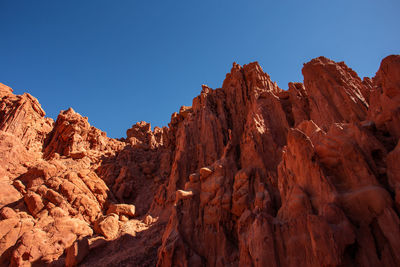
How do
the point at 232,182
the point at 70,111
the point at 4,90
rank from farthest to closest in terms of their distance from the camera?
the point at 70,111, the point at 4,90, the point at 232,182

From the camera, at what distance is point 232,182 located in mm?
21875

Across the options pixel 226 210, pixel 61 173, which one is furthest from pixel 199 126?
pixel 61 173

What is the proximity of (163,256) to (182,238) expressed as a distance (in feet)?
6.47

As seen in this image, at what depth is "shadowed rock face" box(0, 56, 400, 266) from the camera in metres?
11.3

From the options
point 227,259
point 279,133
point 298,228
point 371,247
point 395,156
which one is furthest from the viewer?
point 279,133

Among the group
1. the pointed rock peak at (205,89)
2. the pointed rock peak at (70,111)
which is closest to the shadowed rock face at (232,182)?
the pointed rock peak at (205,89)

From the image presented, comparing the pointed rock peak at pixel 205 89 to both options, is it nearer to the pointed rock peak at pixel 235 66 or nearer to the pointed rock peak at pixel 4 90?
the pointed rock peak at pixel 235 66

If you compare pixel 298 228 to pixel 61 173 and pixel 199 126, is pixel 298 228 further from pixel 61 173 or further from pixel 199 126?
pixel 61 173

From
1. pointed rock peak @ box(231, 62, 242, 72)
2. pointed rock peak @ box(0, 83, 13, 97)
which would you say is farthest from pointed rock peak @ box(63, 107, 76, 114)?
pointed rock peak @ box(231, 62, 242, 72)

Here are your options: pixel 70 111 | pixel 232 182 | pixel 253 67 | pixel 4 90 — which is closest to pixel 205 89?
pixel 253 67

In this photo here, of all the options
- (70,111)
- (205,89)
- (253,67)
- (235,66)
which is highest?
(70,111)

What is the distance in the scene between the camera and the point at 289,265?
11.3 meters

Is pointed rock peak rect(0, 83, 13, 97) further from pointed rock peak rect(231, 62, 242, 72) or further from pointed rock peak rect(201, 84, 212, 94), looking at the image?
pointed rock peak rect(231, 62, 242, 72)

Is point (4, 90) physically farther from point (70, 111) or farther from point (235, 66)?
point (235, 66)
